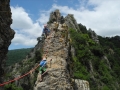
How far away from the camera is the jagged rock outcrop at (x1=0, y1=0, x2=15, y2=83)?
15.6 meters

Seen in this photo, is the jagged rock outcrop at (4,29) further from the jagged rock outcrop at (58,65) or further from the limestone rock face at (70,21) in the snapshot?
the limestone rock face at (70,21)

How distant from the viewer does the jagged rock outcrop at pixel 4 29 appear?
15.6 m

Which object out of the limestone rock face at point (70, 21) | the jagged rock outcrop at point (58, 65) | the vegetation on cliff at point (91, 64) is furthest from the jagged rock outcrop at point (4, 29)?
the limestone rock face at point (70, 21)

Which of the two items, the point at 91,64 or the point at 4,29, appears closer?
the point at 4,29

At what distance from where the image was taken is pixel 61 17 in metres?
71.8

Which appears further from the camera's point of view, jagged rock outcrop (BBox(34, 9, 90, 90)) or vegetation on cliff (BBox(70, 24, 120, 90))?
vegetation on cliff (BBox(70, 24, 120, 90))

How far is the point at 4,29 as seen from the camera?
15.8 metres

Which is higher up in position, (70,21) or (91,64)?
(70,21)

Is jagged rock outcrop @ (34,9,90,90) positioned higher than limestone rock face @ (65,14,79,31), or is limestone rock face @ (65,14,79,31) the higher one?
limestone rock face @ (65,14,79,31)

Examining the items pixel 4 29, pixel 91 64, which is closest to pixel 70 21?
pixel 91 64

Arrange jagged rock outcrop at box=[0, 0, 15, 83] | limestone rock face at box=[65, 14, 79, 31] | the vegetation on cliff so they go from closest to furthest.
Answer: jagged rock outcrop at box=[0, 0, 15, 83] < the vegetation on cliff < limestone rock face at box=[65, 14, 79, 31]

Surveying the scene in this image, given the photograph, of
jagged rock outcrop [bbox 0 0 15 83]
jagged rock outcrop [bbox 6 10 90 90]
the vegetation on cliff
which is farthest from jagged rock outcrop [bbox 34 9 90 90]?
the vegetation on cliff

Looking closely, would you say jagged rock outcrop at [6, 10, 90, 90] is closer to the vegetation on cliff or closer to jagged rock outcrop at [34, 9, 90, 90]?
jagged rock outcrop at [34, 9, 90, 90]

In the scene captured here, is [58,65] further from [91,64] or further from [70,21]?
[70,21]
